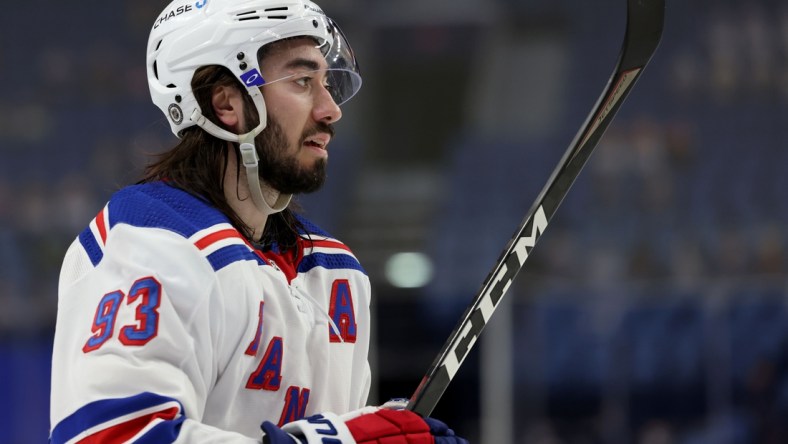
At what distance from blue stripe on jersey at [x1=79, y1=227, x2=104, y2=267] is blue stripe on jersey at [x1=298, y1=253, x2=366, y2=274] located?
0.37 m

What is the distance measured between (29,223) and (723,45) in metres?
4.69

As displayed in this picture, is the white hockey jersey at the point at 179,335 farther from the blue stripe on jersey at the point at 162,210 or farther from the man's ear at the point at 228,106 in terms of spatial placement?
the man's ear at the point at 228,106


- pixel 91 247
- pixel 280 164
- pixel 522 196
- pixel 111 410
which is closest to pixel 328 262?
pixel 280 164

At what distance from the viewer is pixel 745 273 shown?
15.6 ft

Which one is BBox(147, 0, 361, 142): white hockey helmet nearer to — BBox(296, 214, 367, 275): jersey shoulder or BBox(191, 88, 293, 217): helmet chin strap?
BBox(191, 88, 293, 217): helmet chin strap

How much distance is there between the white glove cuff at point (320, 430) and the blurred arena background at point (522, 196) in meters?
0.84

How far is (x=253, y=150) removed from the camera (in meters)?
1.70

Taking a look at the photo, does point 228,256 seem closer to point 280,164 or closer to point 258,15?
point 280,164

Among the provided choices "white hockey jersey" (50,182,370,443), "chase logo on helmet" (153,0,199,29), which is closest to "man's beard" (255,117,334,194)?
"white hockey jersey" (50,182,370,443)

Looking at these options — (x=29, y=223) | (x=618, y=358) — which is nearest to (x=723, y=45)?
(x=618, y=358)

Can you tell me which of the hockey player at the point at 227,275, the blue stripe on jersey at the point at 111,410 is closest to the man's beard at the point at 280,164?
the hockey player at the point at 227,275

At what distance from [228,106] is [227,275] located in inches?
13.6

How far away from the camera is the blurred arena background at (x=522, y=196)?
450 centimetres

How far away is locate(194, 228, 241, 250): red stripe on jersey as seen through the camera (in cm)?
154
